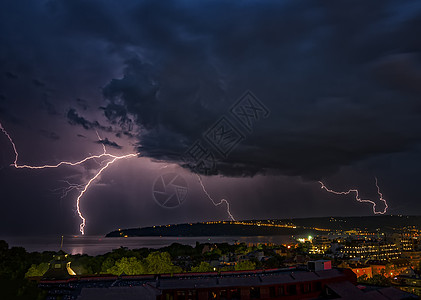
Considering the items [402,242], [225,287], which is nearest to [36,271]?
[225,287]

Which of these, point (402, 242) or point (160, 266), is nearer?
Answer: point (160, 266)

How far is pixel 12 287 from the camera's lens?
21266mm

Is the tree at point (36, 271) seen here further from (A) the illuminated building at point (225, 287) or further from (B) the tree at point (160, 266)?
(A) the illuminated building at point (225, 287)

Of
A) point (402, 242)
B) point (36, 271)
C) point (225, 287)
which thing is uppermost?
point (402, 242)

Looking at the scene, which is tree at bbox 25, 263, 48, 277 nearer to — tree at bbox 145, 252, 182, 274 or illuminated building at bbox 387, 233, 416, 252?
tree at bbox 145, 252, 182, 274

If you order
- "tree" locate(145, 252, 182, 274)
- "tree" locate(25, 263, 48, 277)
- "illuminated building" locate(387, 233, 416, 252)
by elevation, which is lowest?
"tree" locate(25, 263, 48, 277)

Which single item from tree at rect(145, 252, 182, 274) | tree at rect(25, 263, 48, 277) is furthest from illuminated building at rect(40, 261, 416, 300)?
tree at rect(25, 263, 48, 277)

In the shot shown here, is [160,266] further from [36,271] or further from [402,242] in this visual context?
[402,242]

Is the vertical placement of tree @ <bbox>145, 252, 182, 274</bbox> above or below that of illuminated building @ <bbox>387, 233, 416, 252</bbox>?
below

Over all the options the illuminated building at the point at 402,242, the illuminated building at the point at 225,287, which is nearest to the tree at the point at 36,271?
the illuminated building at the point at 225,287

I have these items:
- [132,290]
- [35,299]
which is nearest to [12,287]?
[35,299]

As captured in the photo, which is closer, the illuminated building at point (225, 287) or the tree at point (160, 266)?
the illuminated building at point (225, 287)

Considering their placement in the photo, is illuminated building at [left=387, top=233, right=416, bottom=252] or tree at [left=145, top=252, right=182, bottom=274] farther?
illuminated building at [left=387, top=233, right=416, bottom=252]

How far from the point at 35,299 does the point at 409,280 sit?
220ft
